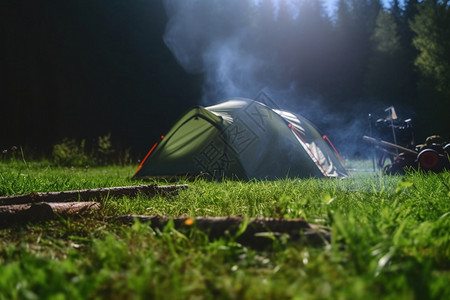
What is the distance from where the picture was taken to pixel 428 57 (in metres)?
18.3

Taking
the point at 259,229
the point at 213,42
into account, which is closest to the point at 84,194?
the point at 259,229

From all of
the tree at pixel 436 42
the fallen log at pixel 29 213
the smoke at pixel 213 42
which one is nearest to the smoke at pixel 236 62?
the smoke at pixel 213 42

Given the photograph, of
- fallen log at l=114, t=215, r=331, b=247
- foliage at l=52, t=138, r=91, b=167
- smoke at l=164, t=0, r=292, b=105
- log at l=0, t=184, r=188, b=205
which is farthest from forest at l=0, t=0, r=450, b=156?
fallen log at l=114, t=215, r=331, b=247

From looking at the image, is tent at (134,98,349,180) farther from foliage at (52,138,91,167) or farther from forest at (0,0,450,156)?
forest at (0,0,450,156)

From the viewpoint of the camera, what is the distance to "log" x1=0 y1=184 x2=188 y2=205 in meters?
2.70

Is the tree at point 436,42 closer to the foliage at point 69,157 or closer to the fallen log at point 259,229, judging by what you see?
the foliage at point 69,157

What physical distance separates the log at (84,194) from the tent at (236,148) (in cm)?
204

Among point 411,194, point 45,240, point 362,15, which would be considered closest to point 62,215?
point 45,240

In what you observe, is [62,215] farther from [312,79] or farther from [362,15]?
[362,15]

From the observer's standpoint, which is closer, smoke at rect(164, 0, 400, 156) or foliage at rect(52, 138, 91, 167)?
foliage at rect(52, 138, 91, 167)

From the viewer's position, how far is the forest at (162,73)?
12748 millimetres

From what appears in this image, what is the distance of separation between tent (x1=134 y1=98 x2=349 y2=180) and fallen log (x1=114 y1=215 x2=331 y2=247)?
137 inches

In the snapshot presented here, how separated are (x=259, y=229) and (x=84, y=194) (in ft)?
5.54

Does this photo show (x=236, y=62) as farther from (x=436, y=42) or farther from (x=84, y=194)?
(x=84, y=194)
